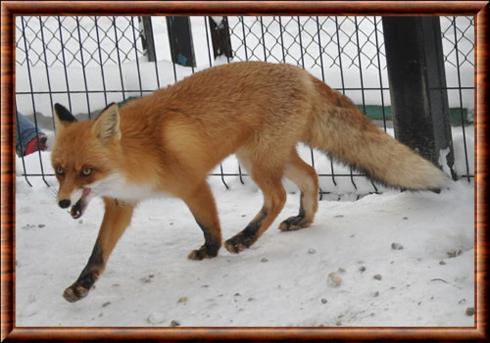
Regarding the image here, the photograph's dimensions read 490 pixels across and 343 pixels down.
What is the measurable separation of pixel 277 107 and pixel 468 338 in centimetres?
133

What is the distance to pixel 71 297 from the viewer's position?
9.06 ft

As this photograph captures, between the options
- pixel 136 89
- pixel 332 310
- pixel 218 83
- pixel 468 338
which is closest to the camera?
pixel 468 338

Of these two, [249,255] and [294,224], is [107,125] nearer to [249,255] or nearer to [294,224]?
[249,255]

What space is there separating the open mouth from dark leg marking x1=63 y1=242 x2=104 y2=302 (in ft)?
0.91

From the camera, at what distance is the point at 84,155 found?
267cm

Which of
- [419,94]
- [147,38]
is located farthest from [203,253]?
→ [419,94]

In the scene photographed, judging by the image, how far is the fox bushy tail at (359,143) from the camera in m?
3.14

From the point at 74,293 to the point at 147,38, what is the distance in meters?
1.17

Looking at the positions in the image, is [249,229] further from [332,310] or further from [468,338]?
[468,338]

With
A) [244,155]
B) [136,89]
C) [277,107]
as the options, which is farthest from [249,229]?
[136,89]

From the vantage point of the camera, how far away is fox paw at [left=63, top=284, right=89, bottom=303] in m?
2.76

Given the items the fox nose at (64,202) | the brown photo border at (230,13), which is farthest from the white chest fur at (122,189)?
the brown photo border at (230,13)

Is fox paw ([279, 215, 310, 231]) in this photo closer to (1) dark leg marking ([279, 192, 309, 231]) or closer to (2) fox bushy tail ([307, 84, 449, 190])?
(1) dark leg marking ([279, 192, 309, 231])

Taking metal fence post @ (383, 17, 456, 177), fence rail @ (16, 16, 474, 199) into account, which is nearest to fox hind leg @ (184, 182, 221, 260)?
fence rail @ (16, 16, 474, 199)
